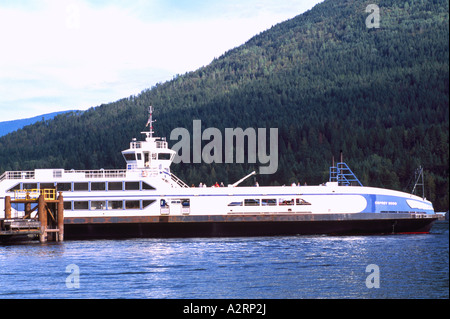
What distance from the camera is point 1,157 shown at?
197 meters

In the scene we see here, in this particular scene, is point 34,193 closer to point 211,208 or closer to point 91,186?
point 91,186

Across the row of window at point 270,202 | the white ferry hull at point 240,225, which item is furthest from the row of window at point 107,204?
the row of window at point 270,202

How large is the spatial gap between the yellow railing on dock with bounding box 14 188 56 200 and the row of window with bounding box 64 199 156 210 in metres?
1.60

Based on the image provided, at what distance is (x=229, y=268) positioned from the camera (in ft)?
139

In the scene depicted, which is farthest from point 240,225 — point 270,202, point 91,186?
point 91,186

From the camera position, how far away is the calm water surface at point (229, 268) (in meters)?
35.4

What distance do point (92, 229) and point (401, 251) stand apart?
25.0 m

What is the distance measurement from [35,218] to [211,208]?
1416 centimetres

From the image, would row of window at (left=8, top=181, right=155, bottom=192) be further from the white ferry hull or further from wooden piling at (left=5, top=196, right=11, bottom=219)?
wooden piling at (left=5, top=196, right=11, bottom=219)

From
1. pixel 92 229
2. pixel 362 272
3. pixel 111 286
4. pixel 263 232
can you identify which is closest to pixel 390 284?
pixel 362 272

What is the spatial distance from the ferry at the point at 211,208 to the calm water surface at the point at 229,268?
6.99ft

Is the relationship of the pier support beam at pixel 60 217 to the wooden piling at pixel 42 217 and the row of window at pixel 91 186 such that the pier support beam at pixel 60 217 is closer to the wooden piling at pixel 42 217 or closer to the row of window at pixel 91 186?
the wooden piling at pixel 42 217
